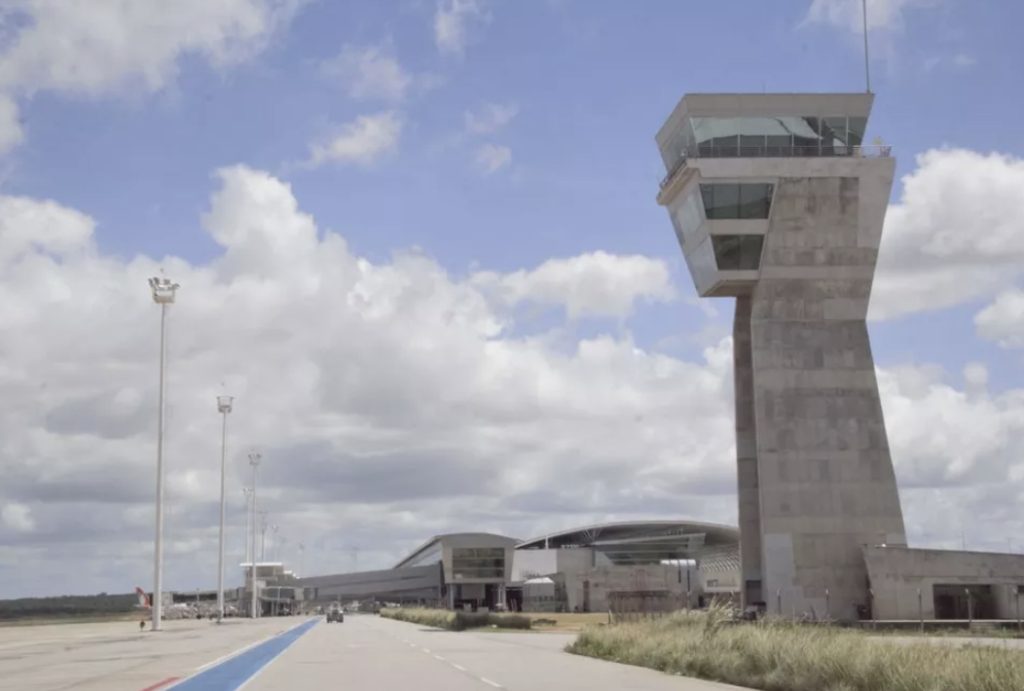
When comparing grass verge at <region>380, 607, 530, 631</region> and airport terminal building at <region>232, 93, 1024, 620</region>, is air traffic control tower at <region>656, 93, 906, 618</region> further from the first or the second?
grass verge at <region>380, 607, 530, 631</region>

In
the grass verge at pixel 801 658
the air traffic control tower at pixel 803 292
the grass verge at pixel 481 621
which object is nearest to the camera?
the grass verge at pixel 801 658

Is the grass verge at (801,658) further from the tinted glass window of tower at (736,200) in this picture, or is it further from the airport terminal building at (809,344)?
the tinted glass window of tower at (736,200)

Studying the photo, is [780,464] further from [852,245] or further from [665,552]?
[665,552]

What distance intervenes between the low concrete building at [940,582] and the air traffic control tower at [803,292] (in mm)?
1715

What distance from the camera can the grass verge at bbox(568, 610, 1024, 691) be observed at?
62.3 ft

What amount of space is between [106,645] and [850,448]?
43917mm

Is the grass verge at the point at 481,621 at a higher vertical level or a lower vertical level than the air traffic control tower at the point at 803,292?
lower

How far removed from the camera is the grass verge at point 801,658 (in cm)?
1900

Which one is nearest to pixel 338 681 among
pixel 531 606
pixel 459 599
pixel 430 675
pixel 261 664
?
pixel 430 675

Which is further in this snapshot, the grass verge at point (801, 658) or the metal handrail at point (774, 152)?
the metal handrail at point (774, 152)

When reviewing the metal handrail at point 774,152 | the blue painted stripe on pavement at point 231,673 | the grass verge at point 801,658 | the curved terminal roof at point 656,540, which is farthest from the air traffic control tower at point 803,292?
the curved terminal roof at point 656,540

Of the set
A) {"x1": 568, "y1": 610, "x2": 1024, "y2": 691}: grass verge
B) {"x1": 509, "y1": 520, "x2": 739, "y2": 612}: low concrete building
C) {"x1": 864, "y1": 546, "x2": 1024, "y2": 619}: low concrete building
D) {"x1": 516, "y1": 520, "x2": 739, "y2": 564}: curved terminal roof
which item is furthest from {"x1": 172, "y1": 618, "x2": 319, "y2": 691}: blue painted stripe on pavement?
{"x1": 516, "y1": 520, "x2": 739, "y2": 564}: curved terminal roof

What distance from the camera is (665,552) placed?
5906 inches

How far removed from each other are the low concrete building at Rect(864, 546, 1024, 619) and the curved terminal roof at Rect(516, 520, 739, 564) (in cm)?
7403
